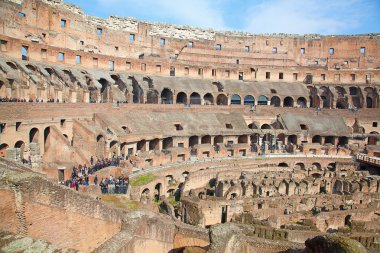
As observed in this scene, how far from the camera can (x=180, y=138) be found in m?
29.9

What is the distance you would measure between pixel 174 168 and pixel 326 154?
55.7 feet

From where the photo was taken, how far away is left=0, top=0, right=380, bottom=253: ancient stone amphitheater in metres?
10.2

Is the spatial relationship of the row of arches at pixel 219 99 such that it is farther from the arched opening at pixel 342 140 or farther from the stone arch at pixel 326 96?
the arched opening at pixel 342 140

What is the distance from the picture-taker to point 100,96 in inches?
1281

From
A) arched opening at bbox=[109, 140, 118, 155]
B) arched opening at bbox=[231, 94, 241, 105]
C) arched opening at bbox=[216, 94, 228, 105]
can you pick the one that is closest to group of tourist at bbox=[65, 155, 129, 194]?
arched opening at bbox=[109, 140, 118, 155]

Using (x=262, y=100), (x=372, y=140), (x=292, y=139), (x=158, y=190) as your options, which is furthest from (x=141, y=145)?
(x=372, y=140)

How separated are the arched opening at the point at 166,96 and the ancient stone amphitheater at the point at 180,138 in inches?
12.0

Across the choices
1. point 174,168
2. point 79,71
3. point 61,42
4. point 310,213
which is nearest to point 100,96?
point 79,71

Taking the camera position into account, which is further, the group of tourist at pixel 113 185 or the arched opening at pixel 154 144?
the arched opening at pixel 154 144

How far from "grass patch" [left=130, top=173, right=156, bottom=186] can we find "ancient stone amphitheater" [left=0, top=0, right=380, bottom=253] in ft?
0.49

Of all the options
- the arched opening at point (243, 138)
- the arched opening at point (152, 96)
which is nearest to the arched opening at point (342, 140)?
the arched opening at point (243, 138)

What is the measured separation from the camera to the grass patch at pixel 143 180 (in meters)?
20.3

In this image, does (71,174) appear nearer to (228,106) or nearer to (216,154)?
(216,154)

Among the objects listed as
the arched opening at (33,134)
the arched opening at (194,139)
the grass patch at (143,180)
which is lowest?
the grass patch at (143,180)
